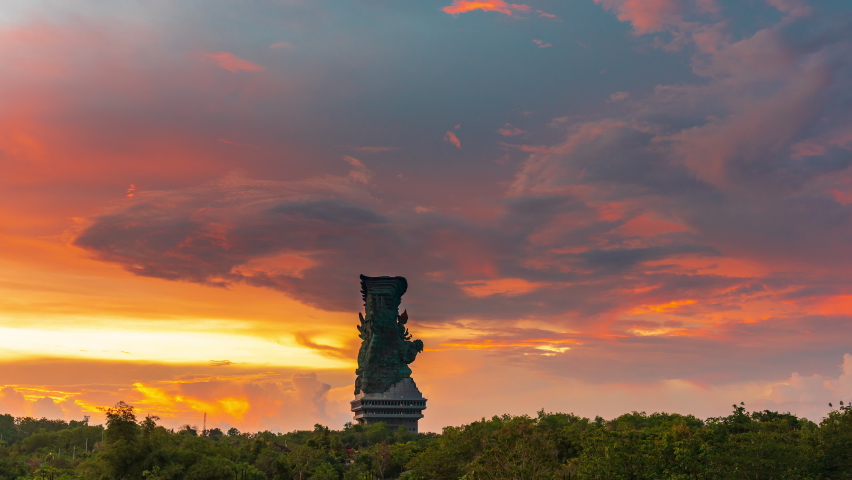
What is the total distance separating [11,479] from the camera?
9919 cm

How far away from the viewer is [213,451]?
89188mm

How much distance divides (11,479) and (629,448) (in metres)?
79.2

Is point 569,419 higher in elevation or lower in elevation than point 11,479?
higher

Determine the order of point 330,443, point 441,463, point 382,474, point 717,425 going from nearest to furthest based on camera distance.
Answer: point 717,425 < point 441,463 < point 382,474 < point 330,443

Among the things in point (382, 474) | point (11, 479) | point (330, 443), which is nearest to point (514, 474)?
point (382, 474)

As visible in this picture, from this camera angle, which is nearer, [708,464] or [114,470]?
[708,464]

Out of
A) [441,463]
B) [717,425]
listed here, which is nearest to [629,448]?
[717,425]

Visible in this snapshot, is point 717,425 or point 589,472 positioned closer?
point 589,472

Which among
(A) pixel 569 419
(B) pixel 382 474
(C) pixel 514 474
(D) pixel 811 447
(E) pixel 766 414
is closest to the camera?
(C) pixel 514 474

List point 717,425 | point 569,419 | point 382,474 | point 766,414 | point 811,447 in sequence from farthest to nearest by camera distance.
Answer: point 569,419 → point 382,474 → point 766,414 → point 717,425 → point 811,447

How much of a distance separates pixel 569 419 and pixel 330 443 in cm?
5418

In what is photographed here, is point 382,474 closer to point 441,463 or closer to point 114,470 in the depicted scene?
point 441,463

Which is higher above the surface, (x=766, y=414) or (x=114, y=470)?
(x=766, y=414)

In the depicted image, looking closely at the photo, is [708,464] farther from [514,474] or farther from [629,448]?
[514,474]
